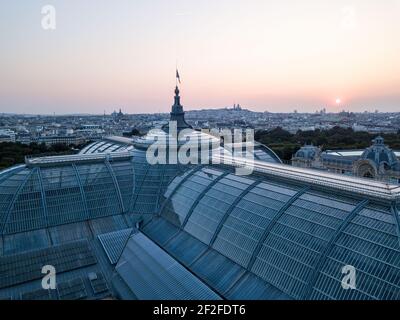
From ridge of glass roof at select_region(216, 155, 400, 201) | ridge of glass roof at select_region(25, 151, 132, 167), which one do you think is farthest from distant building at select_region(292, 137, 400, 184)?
ridge of glass roof at select_region(25, 151, 132, 167)

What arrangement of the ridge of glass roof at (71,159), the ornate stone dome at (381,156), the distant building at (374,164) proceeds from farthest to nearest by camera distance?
the ornate stone dome at (381,156)
the distant building at (374,164)
the ridge of glass roof at (71,159)
